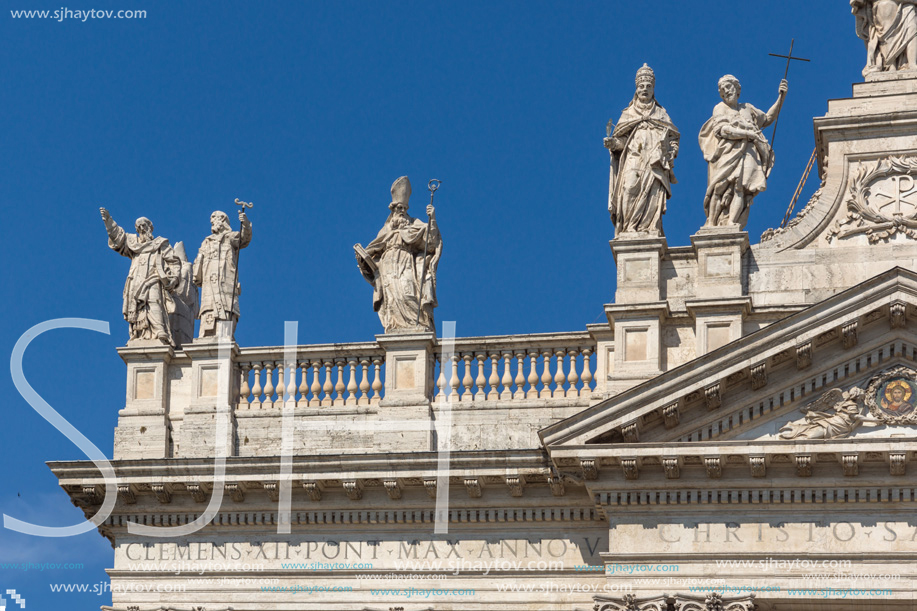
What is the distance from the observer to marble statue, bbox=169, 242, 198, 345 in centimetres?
3259

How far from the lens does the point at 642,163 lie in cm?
3123

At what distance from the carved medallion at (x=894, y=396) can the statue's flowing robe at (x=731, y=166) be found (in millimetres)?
3408

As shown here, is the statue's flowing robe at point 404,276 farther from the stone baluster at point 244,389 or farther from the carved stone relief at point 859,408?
the carved stone relief at point 859,408

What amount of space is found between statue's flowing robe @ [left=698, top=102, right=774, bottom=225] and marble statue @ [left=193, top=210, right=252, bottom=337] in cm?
675

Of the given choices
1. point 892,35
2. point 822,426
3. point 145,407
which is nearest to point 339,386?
point 145,407

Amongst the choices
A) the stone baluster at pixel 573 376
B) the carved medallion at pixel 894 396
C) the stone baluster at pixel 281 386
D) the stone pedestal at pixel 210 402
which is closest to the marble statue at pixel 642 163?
the stone baluster at pixel 573 376

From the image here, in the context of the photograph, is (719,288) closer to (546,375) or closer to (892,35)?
(546,375)

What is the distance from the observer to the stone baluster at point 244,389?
104ft

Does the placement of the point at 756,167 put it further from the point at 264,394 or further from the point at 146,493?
the point at 146,493

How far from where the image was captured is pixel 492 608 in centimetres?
2989

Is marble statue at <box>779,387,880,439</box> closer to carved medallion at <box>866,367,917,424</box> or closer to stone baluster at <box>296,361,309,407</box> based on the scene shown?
carved medallion at <box>866,367,917,424</box>

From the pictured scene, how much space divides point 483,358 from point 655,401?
3.40m

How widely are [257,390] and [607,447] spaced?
5.83 meters

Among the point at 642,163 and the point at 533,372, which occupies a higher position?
the point at 642,163
